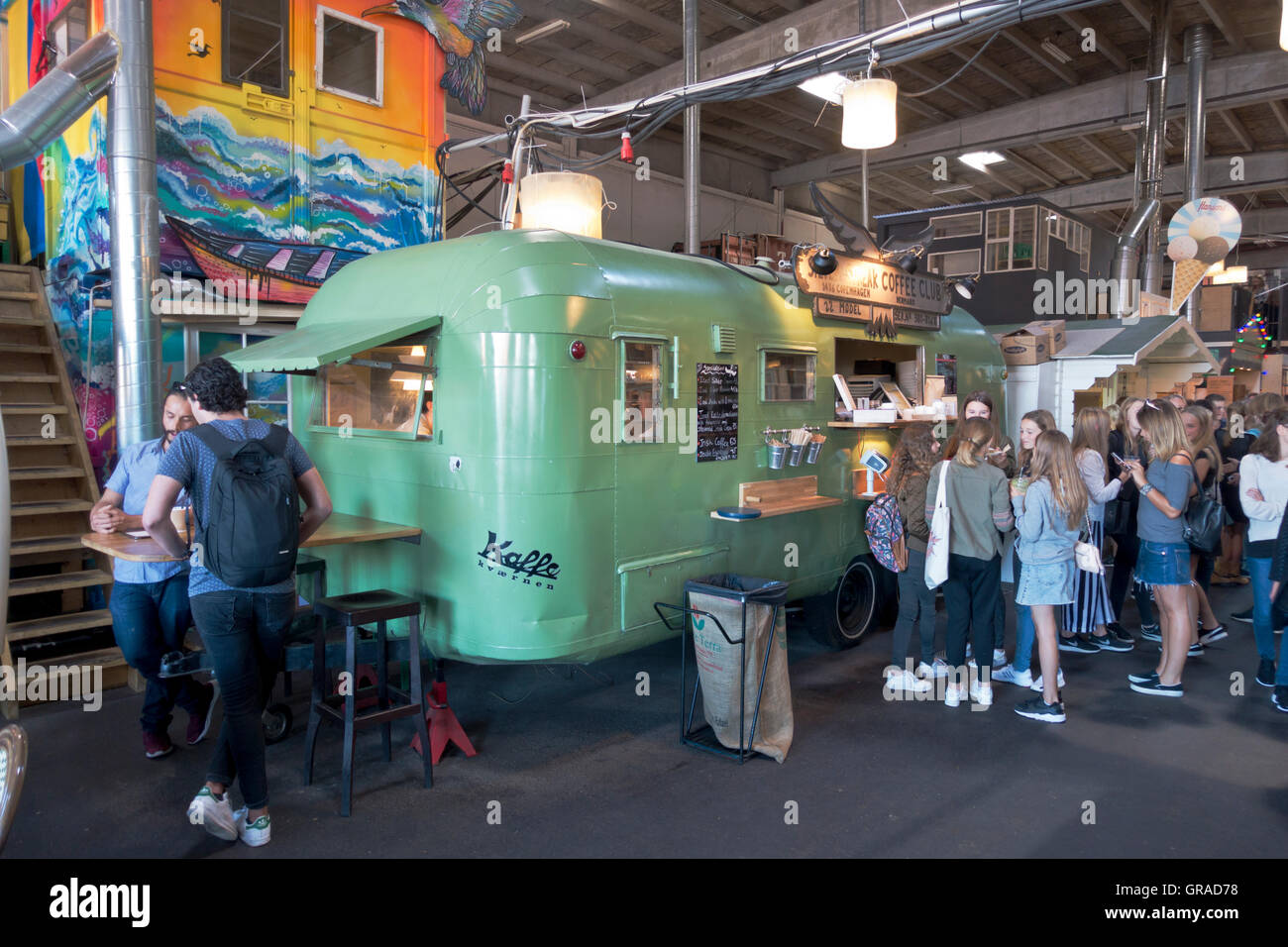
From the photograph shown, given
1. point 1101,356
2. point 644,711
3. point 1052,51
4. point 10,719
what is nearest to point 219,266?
point 10,719

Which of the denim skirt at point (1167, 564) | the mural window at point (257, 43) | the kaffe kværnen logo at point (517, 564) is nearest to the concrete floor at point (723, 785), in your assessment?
the denim skirt at point (1167, 564)

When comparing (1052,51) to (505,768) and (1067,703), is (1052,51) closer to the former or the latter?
(1067,703)

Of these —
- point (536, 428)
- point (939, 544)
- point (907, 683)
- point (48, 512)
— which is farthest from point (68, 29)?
point (907, 683)

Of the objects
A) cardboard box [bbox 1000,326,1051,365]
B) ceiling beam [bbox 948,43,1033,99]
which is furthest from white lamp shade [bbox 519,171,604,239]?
ceiling beam [bbox 948,43,1033,99]

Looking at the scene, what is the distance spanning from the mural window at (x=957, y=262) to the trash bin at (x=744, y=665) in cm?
1429

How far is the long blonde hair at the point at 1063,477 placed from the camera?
17.9 ft

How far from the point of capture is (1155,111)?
14180mm

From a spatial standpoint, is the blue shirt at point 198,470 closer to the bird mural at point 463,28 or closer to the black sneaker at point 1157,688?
the black sneaker at point 1157,688

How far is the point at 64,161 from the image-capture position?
7480 mm

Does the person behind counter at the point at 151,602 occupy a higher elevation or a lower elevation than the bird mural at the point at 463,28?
lower

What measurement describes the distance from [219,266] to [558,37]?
839cm

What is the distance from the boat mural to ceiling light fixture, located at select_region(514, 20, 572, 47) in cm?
677

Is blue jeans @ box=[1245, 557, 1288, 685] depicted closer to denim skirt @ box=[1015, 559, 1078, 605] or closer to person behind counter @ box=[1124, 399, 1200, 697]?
person behind counter @ box=[1124, 399, 1200, 697]

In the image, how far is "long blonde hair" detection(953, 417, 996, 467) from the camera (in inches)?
225
